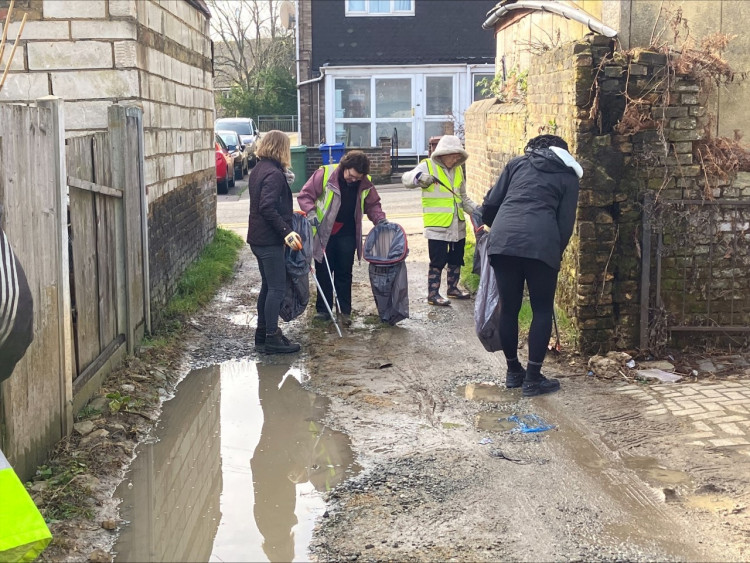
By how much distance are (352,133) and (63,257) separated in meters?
23.5

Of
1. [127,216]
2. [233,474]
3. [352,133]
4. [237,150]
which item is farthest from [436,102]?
[233,474]

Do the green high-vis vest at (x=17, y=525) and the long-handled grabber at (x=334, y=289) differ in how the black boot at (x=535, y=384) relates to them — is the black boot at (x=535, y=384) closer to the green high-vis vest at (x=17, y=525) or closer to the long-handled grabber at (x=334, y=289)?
the long-handled grabber at (x=334, y=289)

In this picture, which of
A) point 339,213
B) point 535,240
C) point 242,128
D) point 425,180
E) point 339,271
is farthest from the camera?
point 242,128

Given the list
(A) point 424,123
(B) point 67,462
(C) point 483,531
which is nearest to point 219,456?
(B) point 67,462

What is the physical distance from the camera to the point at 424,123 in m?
27.9

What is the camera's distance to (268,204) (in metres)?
7.36

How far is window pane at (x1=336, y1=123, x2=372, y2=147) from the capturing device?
28.1 metres

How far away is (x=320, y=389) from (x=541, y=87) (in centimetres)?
353

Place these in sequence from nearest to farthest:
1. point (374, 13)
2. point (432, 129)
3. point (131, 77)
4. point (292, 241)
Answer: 1. point (292, 241)
2. point (131, 77)
3. point (374, 13)
4. point (432, 129)

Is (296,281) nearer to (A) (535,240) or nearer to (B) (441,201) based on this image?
(B) (441,201)

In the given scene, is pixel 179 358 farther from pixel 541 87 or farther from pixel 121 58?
pixel 541 87

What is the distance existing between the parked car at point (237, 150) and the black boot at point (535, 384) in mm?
20781

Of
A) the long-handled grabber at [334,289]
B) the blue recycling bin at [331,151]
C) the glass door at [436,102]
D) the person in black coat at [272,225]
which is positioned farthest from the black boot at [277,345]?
the glass door at [436,102]

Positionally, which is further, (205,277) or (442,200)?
(205,277)
